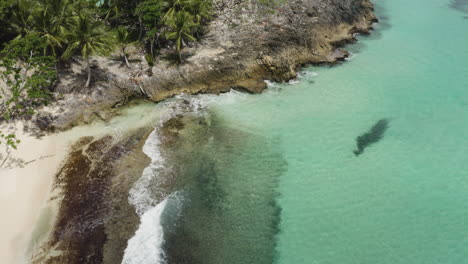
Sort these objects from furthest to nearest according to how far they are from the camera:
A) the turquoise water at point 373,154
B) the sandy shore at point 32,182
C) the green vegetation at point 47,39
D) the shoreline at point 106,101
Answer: the green vegetation at point 47,39
the shoreline at point 106,101
the turquoise water at point 373,154
the sandy shore at point 32,182

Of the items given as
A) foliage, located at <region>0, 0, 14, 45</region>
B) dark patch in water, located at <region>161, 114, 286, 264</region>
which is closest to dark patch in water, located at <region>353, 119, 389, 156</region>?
dark patch in water, located at <region>161, 114, 286, 264</region>

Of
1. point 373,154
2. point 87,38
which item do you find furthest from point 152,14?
point 373,154

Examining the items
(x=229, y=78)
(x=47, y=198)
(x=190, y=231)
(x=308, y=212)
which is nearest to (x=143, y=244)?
(x=190, y=231)

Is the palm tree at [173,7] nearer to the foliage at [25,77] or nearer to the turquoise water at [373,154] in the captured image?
the turquoise water at [373,154]

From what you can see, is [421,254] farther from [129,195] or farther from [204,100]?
[204,100]

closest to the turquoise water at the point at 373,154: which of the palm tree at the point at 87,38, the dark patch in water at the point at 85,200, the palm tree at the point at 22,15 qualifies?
the dark patch in water at the point at 85,200

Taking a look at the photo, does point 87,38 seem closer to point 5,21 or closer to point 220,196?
point 5,21

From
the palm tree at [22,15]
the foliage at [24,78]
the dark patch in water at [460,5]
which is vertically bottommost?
the dark patch in water at [460,5]
